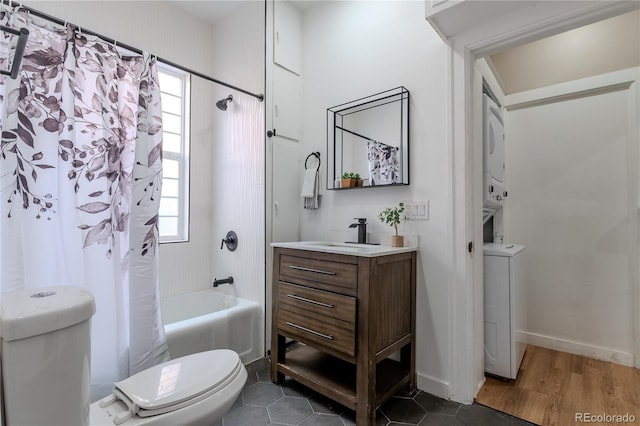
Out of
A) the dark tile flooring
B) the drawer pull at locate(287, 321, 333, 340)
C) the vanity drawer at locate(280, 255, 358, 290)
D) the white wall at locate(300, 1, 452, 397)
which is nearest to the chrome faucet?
the white wall at locate(300, 1, 452, 397)

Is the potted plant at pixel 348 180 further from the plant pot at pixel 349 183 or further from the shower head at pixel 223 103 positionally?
the shower head at pixel 223 103

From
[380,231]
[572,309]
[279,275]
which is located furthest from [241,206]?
[572,309]

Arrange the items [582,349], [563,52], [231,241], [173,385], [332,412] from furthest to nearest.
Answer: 1. [231,241]
2. [563,52]
3. [582,349]
4. [332,412]
5. [173,385]

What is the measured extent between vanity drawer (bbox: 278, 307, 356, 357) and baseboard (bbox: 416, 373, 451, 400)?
2.03 feet

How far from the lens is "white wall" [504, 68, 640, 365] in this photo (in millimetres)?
2203

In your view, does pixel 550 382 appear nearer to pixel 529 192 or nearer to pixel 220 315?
pixel 529 192

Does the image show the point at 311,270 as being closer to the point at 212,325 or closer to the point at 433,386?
the point at 212,325

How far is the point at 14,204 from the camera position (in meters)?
1.26

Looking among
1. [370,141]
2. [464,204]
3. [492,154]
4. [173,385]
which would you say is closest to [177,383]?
[173,385]

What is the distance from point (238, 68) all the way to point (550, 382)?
330cm

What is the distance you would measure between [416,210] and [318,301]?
32.2 inches

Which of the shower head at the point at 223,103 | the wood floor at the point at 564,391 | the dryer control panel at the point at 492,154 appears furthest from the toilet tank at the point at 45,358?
the dryer control panel at the point at 492,154

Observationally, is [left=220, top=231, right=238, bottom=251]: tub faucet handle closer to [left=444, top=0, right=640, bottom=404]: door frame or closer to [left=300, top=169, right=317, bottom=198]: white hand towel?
[left=300, top=169, right=317, bottom=198]: white hand towel

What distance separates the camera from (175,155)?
2.72m
